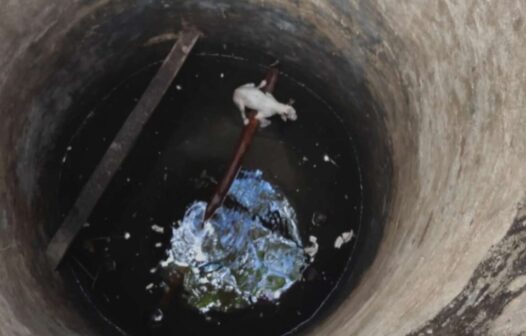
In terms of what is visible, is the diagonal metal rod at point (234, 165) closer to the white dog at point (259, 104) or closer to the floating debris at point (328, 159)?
the white dog at point (259, 104)

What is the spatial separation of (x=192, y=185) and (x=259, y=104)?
0.44 meters

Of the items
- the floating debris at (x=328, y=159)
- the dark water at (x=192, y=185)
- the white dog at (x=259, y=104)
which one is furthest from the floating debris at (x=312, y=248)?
the white dog at (x=259, y=104)

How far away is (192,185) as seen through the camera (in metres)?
2.31

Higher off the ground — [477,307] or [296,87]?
[296,87]

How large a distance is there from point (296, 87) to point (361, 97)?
369mm

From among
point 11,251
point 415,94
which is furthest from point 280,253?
point 11,251

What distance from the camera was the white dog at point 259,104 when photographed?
2.33m

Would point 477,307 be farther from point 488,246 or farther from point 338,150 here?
point 338,150

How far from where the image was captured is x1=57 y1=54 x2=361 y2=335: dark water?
2.21 m

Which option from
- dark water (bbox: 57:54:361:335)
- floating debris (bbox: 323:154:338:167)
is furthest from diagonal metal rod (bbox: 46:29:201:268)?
floating debris (bbox: 323:154:338:167)

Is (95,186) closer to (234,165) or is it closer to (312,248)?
(234,165)

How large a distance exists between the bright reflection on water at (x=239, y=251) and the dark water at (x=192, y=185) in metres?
0.04

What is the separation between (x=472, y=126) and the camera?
1490 mm

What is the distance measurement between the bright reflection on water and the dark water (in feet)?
0.12
